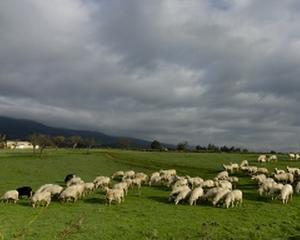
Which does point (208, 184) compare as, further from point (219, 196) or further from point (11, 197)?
point (11, 197)

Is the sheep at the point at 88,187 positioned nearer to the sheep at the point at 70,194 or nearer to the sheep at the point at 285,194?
the sheep at the point at 70,194

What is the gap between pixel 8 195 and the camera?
35250 millimetres

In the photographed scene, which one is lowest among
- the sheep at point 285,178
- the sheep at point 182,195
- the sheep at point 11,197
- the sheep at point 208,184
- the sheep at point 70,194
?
the sheep at point 11,197

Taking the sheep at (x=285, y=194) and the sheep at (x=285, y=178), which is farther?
the sheep at (x=285, y=178)

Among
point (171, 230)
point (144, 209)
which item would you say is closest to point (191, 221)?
point (171, 230)

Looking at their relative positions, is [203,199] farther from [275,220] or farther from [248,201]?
[275,220]

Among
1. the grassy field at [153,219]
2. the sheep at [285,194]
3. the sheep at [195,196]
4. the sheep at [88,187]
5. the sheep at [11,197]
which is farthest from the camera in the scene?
the sheep at [88,187]

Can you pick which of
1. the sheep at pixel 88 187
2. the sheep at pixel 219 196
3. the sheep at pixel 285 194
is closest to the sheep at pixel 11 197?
the sheep at pixel 88 187

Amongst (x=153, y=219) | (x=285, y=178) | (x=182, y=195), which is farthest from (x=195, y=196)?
(x=285, y=178)

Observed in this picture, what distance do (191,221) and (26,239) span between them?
34.3ft

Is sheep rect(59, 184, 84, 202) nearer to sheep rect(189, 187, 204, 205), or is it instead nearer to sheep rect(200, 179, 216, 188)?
sheep rect(189, 187, 204, 205)

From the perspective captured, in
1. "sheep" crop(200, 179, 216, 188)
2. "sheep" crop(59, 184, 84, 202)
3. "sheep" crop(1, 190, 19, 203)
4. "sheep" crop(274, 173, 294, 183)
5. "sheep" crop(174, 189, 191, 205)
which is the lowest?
"sheep" crop(1, 190, 19, 203)

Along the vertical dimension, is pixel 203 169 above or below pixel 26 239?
above

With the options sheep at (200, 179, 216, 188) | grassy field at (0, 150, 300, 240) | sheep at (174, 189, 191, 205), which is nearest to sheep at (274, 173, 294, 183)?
grassy field at (0, 150, 300, 240)
